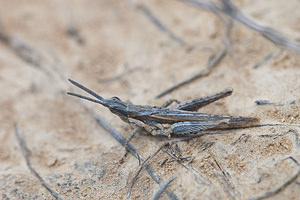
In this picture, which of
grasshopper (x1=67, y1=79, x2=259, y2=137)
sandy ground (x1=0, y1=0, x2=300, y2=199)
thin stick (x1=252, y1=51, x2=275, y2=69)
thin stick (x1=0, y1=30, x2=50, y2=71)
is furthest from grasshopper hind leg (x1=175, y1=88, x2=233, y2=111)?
thin stick (x1=0, y1=30, x2=50, y2=71)

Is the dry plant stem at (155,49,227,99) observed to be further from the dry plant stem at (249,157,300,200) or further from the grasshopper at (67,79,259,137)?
the dry plant stem at (249,157,300,200)

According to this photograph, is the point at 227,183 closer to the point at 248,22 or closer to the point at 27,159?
the point at 27,159

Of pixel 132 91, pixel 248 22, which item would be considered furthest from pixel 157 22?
pixel 132 91

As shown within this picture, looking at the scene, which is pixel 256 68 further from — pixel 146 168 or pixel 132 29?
pixel 132 29

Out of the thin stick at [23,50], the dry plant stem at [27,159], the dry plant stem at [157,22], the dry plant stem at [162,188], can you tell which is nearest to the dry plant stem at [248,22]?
the dry plant stem at [157,22]

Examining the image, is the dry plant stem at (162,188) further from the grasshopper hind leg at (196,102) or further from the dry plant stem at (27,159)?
the dry plant stem at (27,159)

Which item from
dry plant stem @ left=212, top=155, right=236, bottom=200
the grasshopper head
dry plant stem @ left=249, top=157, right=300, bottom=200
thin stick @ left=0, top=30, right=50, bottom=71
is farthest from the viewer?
thin stick @ left=0, top=30, right=50, bottom=71

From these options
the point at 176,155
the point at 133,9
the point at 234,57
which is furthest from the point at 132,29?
the point at 176,155
